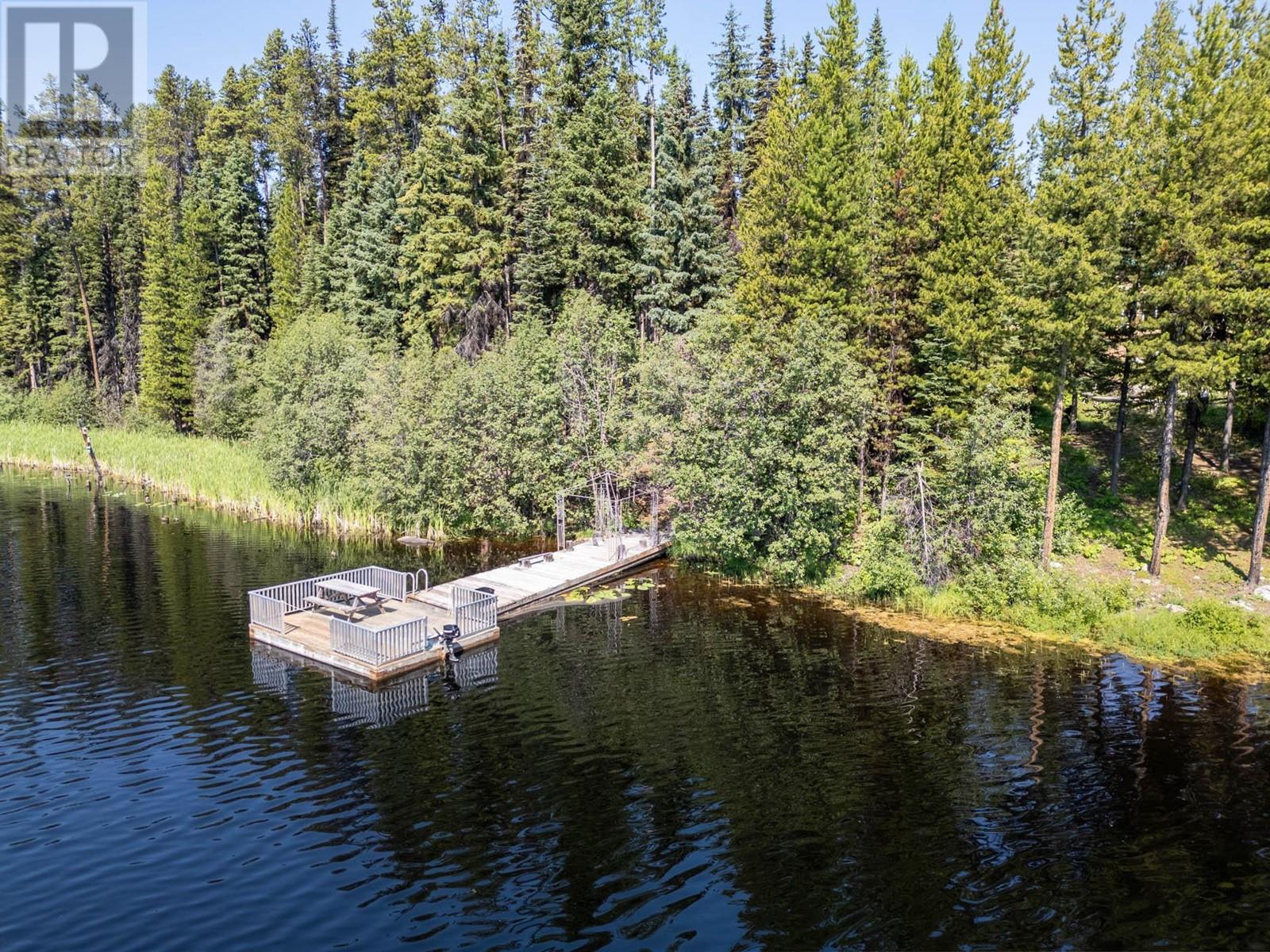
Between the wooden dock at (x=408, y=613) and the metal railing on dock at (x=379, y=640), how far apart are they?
1.0 inches

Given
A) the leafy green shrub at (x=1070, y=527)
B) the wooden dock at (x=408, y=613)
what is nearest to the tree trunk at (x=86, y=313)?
the wooden dock at (x=408, y=613)

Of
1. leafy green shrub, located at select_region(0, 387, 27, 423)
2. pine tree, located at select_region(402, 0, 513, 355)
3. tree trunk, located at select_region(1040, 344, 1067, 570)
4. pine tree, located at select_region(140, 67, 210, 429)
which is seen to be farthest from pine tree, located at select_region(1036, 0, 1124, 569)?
leafy green shrub, located at select_region(0, 387, 27, 423)

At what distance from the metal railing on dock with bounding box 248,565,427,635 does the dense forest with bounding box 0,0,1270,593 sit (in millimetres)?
11946

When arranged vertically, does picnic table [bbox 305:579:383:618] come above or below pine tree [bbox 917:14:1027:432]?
below

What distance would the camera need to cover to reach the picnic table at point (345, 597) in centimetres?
2927

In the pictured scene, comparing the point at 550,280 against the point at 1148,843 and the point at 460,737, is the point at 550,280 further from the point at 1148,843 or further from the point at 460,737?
the point at 1148,843

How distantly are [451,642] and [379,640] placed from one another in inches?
101

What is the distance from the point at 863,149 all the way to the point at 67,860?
40.1 metres

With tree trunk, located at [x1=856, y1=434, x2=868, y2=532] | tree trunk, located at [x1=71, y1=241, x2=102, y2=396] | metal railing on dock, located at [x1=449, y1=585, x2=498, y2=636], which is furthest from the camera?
tree trunk, located at [x1=71, y1=241, x2=102, y2=396]

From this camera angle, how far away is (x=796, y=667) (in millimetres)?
26688

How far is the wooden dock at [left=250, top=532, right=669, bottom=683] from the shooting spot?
2597cm

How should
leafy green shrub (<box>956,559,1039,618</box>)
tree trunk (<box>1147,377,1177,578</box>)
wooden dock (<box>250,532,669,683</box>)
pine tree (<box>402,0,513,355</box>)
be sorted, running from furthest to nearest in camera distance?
pine tree (<box>402,0,513,355</box>) < tree trunk (<box>1147,377,1177,578</box>) < leafy green shrub (<box>956,559,1039,618</box>) < wooden dock (<box>250,532,669,683</box>)

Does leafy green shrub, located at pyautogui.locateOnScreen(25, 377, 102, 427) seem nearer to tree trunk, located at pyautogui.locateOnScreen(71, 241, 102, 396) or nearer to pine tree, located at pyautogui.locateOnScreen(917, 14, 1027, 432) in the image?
tree trunk, located at pyautogui.locateOnScreen(71, 241, 102, 396)

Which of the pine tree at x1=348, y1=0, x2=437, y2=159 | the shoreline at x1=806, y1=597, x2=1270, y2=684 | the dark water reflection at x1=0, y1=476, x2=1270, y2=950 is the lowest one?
the dark water reflection at x1=0, y1=476, x2=1270, y2=950
